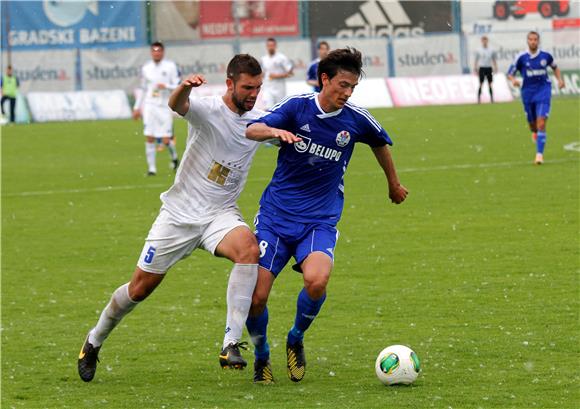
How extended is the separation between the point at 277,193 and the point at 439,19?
41.5m

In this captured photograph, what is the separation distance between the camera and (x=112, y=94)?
40.1 metres

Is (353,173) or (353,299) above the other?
(353,173)

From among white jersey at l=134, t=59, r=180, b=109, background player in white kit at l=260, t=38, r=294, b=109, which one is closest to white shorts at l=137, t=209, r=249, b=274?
white jersey at l=134, t=59, r=180, b=109

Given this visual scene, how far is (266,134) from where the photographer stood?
22.9 ft

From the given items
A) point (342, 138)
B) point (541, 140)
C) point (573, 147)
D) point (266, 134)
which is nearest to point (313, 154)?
point (342, 138)

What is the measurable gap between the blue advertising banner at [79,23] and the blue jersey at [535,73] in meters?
23.9

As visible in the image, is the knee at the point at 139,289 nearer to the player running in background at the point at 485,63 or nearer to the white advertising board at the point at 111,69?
the player running in background at the point at 485,63

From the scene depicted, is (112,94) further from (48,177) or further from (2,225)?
(2,225)

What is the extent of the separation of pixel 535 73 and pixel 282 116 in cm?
1453

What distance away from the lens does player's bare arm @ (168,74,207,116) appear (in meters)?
7.05

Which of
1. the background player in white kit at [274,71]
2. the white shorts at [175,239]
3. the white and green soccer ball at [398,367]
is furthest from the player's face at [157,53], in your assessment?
the white and green soccer ball at [398,367]

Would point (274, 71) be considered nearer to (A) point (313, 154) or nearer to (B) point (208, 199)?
(B) point (208, 199)

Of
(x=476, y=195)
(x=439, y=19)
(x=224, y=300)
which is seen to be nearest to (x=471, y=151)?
(x=476, y=195)

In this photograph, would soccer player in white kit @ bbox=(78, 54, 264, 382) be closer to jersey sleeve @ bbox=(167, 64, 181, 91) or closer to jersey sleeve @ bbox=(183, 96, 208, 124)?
jersey sleeve @ bbox=(183, 96, 208, 124)
